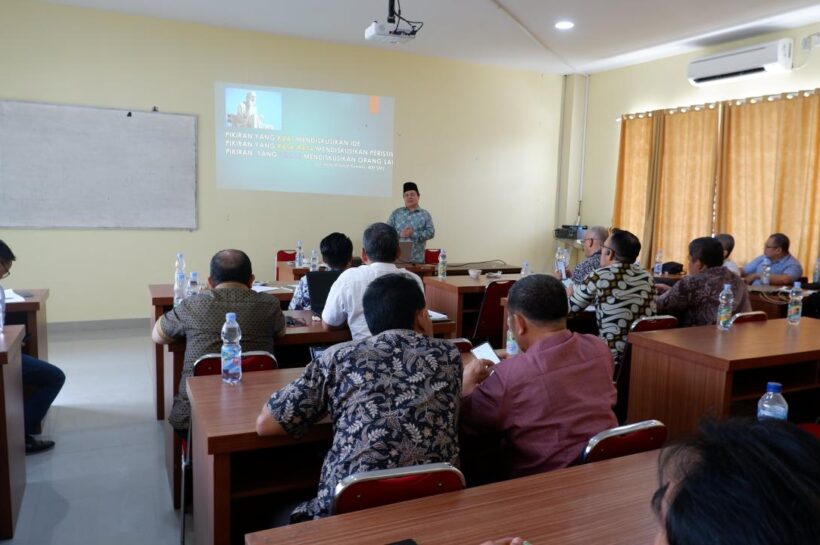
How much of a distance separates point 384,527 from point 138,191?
18.7 ft

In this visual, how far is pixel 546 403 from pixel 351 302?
1.45 m

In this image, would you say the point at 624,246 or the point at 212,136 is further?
the point at 212,136

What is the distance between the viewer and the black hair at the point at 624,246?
3.43 m

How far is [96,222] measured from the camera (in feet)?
19.3

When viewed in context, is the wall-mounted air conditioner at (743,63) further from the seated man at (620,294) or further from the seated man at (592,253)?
the seated man at (620,294)

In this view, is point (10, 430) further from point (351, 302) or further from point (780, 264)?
point (780, 264)

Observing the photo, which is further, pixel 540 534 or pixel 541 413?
pixel 541 413

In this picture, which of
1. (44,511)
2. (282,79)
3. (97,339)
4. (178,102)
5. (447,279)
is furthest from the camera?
(282,79)

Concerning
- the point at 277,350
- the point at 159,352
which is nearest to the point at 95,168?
the point at 159,352

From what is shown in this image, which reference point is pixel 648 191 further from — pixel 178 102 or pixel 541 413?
pixel 541 413

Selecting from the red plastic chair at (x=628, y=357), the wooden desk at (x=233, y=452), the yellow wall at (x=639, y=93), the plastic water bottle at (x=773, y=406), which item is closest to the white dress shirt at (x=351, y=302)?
the wooden desk at (x=233, y=452)

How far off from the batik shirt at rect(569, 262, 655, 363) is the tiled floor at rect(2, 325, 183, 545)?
2.46 m

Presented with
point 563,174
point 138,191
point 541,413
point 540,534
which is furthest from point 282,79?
point 540,534

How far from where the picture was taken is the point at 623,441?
5.32 ft
